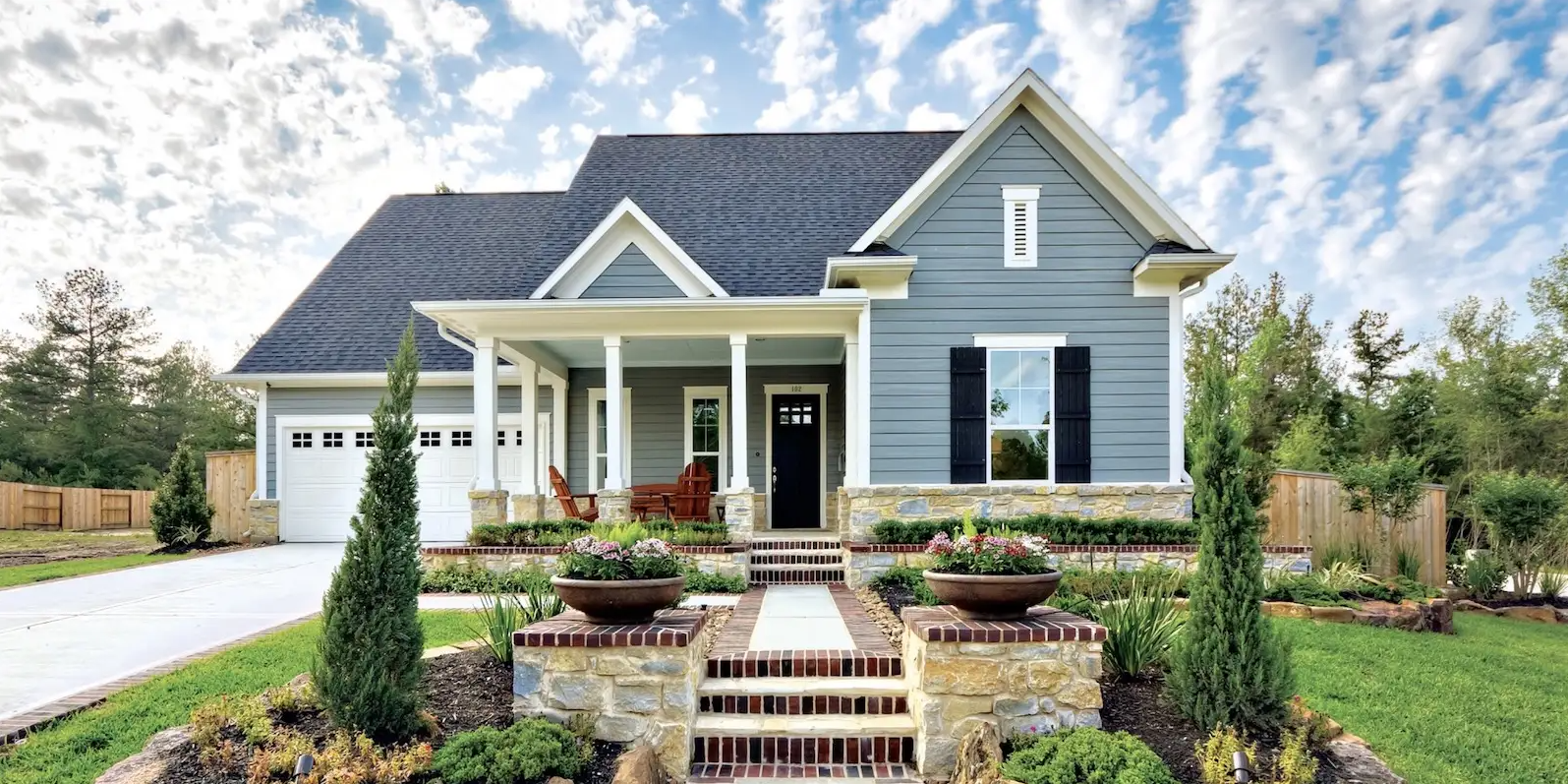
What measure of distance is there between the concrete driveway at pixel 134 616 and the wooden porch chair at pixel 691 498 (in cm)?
423

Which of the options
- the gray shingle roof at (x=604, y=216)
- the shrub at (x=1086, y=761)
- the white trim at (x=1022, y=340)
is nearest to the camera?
the shrub at (x=1086, y=761)

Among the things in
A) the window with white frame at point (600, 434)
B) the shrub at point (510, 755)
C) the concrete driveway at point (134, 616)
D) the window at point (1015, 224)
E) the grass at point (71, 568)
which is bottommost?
the grass at point (71, 568)

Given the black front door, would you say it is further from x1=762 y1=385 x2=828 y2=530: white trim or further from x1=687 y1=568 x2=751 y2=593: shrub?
x1=687 y1=568 x2=751 y2=593: shrub

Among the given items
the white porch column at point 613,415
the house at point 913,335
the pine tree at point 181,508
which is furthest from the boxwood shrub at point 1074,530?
the pine tree at point 181,508

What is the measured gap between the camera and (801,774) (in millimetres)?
4160

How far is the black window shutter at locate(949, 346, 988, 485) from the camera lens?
928 cm

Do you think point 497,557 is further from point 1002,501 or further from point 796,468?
point 1002,501

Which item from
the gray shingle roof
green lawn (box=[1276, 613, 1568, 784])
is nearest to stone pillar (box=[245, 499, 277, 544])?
the gray shingle roof

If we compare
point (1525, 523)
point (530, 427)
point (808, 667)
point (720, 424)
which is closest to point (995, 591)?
point (808, 667)

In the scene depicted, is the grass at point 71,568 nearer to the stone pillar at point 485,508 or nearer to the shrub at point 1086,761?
the stone pillar at point 485,508

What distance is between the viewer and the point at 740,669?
4.95 m

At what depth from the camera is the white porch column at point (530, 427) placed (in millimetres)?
11086

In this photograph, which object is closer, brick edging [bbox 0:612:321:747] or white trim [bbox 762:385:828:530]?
brick edging [bbox 0:612:321:747]

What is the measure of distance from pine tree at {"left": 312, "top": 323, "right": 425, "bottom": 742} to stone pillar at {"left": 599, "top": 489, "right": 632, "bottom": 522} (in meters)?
5.59
